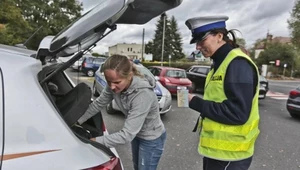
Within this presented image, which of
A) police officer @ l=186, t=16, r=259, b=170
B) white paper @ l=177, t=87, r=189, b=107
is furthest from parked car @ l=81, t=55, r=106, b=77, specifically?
police officer @ l=186, t=16, r=259, b=170

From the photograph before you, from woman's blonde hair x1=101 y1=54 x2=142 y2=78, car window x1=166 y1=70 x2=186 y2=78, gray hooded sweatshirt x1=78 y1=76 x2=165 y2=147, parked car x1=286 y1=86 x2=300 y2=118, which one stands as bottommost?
parked car x1=286 y1=86 x2=300 y2=118

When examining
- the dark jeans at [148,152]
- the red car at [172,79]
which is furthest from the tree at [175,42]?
the dark jeans at [148,152]

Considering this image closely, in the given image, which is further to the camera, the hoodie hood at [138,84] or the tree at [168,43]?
the tree at [168,43]

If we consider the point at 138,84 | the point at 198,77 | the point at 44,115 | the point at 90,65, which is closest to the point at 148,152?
the point at 138,84

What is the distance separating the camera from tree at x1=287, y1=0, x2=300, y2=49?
38.0m

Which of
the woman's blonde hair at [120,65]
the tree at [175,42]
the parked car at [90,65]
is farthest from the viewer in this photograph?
the tree at [175,42]

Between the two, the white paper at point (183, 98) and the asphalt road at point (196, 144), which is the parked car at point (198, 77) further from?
the white paper at point (183, 98)

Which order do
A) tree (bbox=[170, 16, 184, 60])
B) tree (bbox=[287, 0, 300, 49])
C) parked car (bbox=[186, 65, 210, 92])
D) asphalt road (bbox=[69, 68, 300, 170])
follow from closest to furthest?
asphalt road (bbox=[69, 68, 300, 170]) < parked car (bbox=[186, 65, 210, 92]) < tree (bbox=[287, 0, 300, 49]) < tree (bbox=[170, 16, 184, 60])

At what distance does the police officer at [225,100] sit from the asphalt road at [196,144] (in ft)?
7.00

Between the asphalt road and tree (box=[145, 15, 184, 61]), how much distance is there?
44.5 meters

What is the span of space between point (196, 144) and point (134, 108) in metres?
3.42

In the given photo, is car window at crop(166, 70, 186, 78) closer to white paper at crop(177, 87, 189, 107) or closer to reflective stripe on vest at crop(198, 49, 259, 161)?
white paper at crop(177, 87, 189, 107)

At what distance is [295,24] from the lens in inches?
1507

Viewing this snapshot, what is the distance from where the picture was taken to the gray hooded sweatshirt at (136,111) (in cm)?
171
